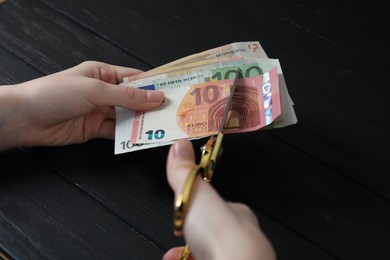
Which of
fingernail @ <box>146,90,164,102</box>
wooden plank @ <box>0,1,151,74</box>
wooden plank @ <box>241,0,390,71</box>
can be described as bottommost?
wooden plank @ <box>0,1,151,74</box>

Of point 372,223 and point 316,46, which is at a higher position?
point 316,46

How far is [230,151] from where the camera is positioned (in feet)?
3.27

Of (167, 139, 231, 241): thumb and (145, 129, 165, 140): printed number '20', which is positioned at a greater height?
(167, 139, 231, 241): thumb

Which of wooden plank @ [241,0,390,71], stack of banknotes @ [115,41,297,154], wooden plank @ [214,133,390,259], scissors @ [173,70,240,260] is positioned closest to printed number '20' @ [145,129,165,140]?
stack of banknotes @ [115,41,297,154]

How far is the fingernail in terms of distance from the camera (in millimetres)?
991

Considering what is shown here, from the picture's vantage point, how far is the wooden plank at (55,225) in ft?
2.75

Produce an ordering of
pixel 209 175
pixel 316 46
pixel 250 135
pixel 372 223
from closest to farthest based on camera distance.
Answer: pixel 209 175 < pixel 372 223 < pixel 250 135 < pixel 316 46

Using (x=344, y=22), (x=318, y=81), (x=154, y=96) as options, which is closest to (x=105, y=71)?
(x=154, y=96)

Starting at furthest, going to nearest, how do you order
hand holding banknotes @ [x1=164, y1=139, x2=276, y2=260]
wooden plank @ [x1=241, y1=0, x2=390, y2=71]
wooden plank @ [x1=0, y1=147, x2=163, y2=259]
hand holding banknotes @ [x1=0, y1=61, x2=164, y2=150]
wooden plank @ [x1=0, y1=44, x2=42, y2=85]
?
wooden plank @ [x1=241, y1=0, x2=390, y2=71] < wooden plank @ [x1=0, y1=44, x2=42, y2=85] < hand holding banknotes @ [x1=0, y1=61, x2=164, y2=150] < wooden plank @ [x1=0, y1=147, x2=163, y2=259] < hand holding banknotes @ [x1=164, y1=139, x2=276, y2=260]

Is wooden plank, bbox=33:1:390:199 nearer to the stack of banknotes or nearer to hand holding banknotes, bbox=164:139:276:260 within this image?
the stack of banknotes

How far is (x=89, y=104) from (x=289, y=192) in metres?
0.42

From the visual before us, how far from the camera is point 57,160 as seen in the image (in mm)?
972

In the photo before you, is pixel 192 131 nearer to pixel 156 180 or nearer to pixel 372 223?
pixel 156 180

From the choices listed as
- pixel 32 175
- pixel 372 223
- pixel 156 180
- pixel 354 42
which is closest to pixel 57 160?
pixel 32 175
